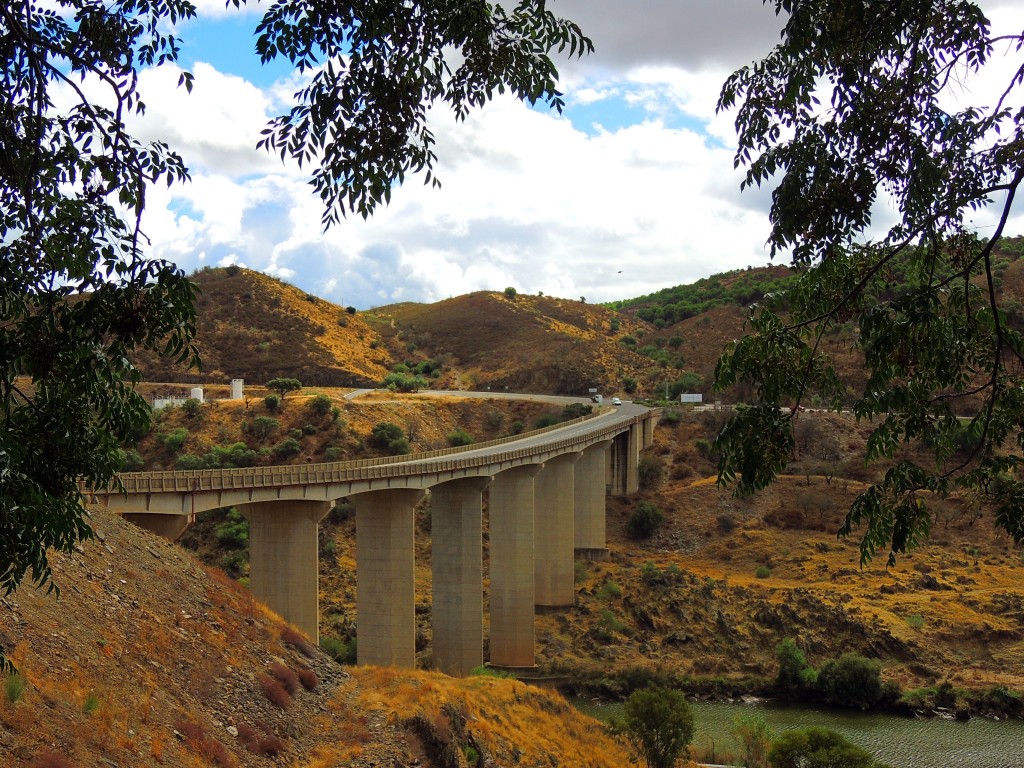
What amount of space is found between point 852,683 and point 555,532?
1945 centimetres

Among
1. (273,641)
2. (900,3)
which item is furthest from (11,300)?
(273,641)

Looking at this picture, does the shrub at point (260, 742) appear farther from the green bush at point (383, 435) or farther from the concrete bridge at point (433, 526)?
the green bush at point (383, 435)

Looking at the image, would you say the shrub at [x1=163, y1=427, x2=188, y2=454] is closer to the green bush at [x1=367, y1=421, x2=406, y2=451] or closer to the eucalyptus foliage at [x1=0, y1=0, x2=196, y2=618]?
the green bush at [x1=367, y1=421, x2=406, y2=451]

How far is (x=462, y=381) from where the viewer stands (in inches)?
4186

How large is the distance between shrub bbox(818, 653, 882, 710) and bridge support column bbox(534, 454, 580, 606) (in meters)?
16.6

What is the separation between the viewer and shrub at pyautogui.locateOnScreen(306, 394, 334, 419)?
70688mm

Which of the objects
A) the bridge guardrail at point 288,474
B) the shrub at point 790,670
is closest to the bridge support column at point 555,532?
the bridge guardrail at point 288,474

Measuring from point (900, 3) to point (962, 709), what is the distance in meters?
36.3

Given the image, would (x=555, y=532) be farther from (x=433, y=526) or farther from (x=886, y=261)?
(x=886, y=261)

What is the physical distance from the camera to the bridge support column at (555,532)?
2242 inches

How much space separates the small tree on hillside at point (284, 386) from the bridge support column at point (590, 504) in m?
21.3

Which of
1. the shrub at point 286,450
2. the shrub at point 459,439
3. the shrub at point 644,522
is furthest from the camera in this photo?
the shrub at point 459,439

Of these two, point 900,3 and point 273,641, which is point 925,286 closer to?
point 900,3

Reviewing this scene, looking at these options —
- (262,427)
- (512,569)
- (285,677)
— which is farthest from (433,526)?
(262,427)
